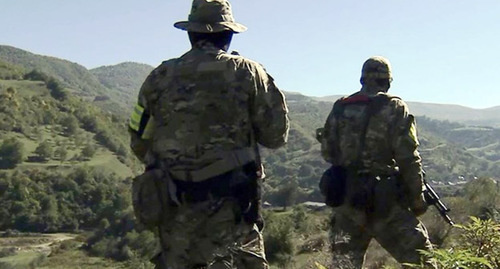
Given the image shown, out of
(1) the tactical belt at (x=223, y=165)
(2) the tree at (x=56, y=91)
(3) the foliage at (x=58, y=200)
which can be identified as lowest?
(3) the foliage at (x=58, y=200)

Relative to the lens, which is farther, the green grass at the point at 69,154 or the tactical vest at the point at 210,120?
the green grass at the point at 69,154

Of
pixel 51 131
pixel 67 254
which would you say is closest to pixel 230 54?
pixel 67 254

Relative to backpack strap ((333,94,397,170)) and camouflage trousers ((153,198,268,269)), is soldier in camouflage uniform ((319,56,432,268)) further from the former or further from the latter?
camouflage trousers ((153,198,268,269))

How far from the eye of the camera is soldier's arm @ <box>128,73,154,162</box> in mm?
4008

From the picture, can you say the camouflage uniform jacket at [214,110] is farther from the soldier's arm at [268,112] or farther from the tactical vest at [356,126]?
the tactical vest at [356,126]

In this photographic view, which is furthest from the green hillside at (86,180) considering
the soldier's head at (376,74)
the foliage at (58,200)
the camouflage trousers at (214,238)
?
the camouflage trousers at (214,238)

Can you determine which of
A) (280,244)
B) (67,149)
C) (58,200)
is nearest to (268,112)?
(280,244)

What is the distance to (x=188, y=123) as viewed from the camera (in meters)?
3.84

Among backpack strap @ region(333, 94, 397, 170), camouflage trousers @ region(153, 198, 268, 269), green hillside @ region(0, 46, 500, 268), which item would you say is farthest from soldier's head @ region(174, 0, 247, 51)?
green hillside @ region(0, 46, 500, 268)

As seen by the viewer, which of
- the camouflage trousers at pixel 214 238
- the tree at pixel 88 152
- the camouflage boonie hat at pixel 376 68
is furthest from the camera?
the tree at pixel 88 152

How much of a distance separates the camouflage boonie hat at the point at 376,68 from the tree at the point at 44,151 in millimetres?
89366

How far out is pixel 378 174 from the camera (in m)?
5.34

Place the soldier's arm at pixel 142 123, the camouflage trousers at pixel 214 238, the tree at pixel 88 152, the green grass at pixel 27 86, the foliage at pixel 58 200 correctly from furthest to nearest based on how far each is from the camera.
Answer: the green grass at pixel 27 86 → the tree at pixel 88 152 → the foliage at pixel 58 200 → the soldier's arm at pixel 142 123 → the camouflage trousers at pixel 214 238

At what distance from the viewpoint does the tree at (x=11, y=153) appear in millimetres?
82769
